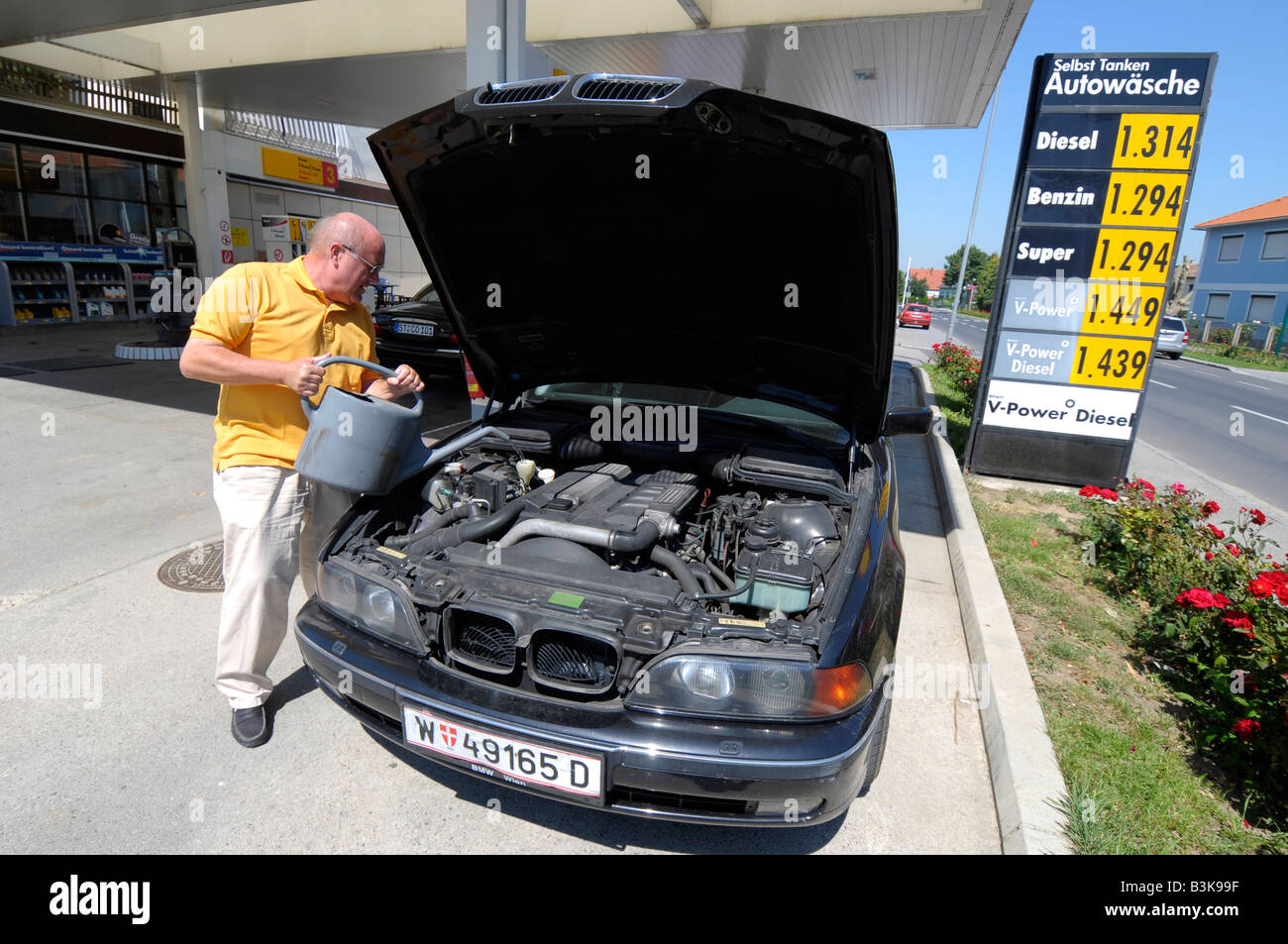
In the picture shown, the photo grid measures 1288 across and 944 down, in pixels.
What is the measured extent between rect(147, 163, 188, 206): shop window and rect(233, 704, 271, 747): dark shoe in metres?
17.9

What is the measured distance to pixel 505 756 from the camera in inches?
80.0

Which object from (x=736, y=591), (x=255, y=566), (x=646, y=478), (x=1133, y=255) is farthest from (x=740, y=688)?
(x=1133, y=255)

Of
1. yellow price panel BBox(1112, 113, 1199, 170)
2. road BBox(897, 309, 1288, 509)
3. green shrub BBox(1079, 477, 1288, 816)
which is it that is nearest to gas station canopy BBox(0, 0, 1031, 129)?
yellow price panel BBox(1112, 113, 1199, 170)

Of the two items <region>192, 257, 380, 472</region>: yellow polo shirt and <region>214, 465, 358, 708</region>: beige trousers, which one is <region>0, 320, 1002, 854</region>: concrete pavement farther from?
<region>192, 257, 380, 472</region>: yellow polo shirt

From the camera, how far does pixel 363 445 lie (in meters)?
2.52

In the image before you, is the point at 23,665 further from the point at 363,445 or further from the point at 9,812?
the point at 363,445

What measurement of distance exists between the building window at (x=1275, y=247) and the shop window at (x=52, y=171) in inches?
1901

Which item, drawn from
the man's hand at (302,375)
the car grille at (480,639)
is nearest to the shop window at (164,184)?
the man's hand at (302,375)

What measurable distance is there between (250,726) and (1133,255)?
714 centimetres

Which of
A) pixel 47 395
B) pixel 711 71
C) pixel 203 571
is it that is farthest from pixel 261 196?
pixel 203 571

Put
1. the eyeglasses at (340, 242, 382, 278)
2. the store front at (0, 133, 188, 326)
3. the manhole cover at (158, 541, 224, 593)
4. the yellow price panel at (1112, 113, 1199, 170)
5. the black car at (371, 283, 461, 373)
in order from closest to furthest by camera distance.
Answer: the eyeglasses at (340, 242, 382, 278) < the manhole cover at (158, 541, 224, 593) < the yellow price panel at (1112, 113, 1199, 170) < the black car at (371, 283, 461, 373) < the store front at (0, 133, 188, 326)

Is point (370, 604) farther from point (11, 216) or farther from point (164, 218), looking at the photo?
point (164, 218)

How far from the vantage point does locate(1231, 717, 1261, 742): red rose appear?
265 centimetres

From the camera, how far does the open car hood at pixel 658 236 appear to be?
7.77 ft
